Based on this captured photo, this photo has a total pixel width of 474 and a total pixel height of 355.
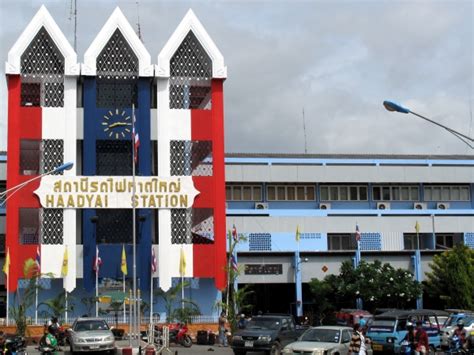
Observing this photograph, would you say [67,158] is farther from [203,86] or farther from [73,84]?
[203,86]

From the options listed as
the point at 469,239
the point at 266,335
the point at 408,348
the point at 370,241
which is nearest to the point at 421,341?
the point at 408,348

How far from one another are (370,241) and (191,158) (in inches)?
743

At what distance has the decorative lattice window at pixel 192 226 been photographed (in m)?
47.1

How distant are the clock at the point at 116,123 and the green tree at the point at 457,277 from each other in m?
23.9

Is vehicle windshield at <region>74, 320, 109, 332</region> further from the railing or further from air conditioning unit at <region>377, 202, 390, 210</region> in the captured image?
air conditioning unit at <region>377, 202, 390, 210</region>

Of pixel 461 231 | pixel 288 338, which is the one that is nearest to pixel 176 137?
pixel 288 338

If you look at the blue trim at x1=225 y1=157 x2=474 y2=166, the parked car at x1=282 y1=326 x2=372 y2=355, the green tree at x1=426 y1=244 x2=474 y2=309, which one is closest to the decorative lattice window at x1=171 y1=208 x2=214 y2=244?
the blue trim at x1=225 y1=157 x2=474 y2=166

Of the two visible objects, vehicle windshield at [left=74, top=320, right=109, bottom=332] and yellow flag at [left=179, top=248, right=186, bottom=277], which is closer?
vehicle windshield at [left=74, top=320, right=109, bottom=332]

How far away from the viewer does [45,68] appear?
4706 cm

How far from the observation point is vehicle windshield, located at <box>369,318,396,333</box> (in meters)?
31.5

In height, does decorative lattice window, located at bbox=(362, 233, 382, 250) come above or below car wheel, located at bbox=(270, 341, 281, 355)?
above

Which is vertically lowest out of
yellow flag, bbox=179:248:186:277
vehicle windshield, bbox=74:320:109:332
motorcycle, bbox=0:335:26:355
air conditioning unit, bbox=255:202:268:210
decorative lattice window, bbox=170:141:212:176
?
motorcycle, bbox=0:335:26:355

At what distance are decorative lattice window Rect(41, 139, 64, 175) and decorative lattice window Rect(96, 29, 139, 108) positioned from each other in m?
3.78

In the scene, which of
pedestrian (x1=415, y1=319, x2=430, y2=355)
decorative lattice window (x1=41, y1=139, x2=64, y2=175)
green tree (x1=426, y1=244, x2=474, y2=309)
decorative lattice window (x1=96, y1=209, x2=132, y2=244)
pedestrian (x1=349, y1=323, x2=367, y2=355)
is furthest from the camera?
green tree (x1=426, y1=244, x2=474, y2=309)
